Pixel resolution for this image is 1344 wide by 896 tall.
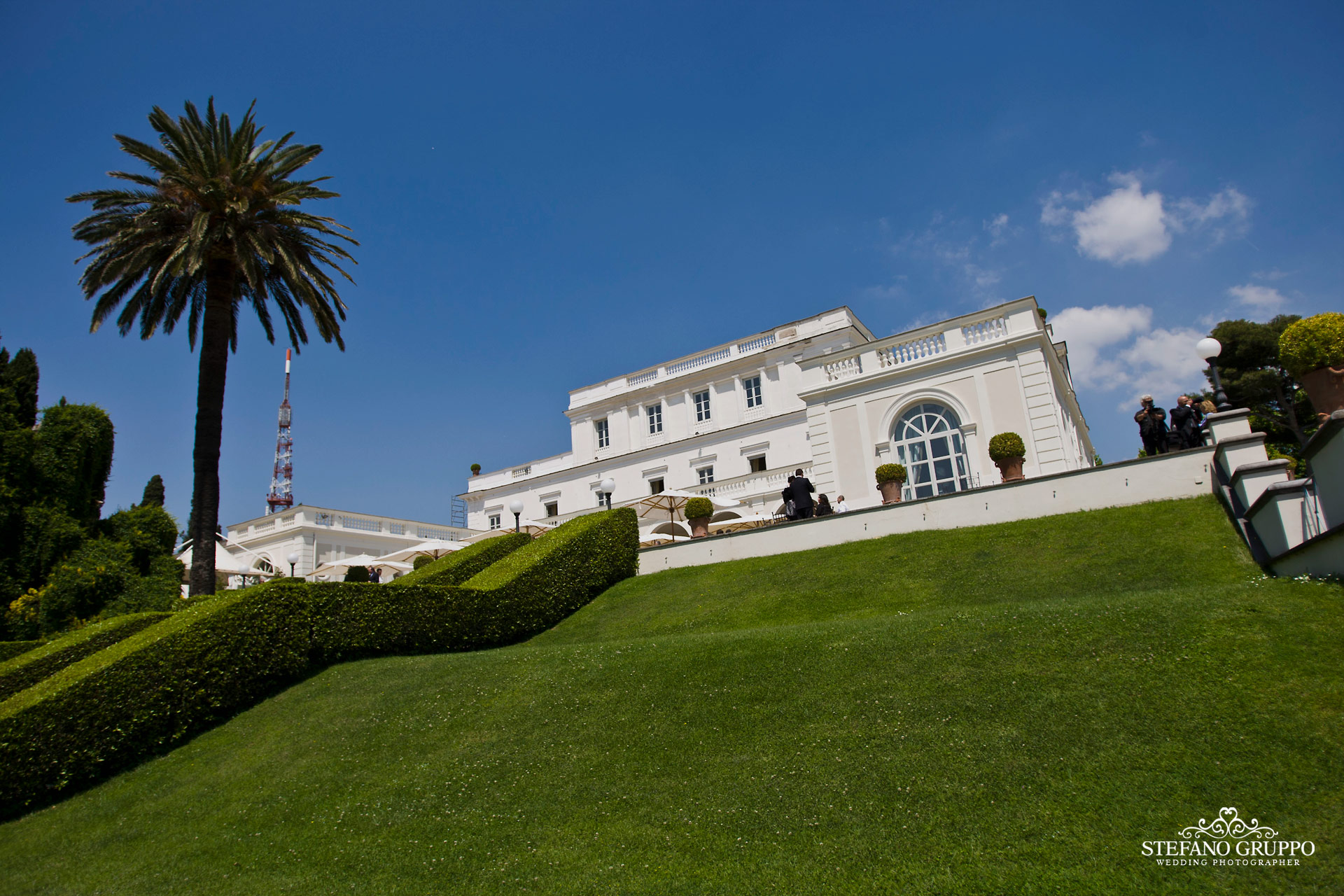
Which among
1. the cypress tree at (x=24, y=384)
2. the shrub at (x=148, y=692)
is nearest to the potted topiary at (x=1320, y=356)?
the shrub at (x=148, y=692)

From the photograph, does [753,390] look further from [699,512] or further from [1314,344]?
[1314,344]

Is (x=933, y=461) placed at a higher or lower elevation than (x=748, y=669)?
higher

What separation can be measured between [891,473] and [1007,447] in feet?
9.38

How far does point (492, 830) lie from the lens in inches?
277

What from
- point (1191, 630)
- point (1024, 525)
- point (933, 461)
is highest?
point (933, 461)

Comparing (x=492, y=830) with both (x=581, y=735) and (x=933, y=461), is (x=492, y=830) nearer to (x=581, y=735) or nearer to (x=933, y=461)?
(x=581, y=735)

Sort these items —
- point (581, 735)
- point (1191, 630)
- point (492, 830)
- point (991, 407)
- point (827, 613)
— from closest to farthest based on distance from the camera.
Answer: point (492, 830)
point (1191, 630)
point (581, 735)
point (827, 613)
point (991, 407)

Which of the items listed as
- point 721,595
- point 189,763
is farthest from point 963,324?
point 189,763

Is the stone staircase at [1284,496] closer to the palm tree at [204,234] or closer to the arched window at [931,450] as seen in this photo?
the arched window at [931,450]

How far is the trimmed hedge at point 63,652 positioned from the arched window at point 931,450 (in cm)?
1836

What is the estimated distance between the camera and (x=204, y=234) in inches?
783

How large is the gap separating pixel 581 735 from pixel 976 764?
4.26m

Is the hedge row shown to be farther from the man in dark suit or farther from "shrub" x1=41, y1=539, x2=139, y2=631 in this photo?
"shrub" x1=41, y1=539, x2=139, y2=631

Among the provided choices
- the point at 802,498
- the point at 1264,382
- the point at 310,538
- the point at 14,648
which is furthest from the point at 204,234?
the point at 1264,382
